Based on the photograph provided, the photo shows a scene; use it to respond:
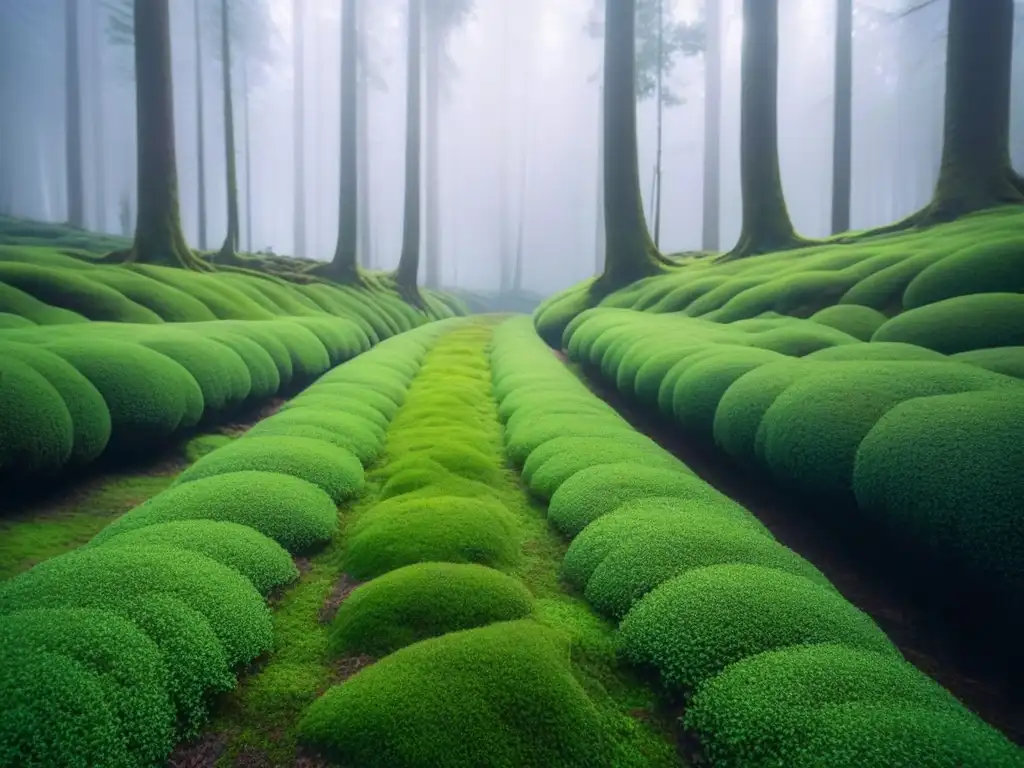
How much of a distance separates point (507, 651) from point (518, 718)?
1.45 feet

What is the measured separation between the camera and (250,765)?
294 cm

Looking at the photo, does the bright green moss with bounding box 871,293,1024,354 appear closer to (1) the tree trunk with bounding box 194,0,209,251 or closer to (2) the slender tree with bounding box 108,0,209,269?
(2) the slender tree with bounding box 108,0,209,269

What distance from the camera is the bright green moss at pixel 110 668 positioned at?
8.82 ft

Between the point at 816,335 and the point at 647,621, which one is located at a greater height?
the point at 816,335

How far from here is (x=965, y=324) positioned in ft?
23.7

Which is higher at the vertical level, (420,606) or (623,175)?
(623,175)

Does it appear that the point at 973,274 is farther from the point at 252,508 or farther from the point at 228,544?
the point at 228,544

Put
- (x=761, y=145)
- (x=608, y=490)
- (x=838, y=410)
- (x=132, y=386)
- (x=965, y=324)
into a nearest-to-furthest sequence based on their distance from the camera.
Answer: (x=838, y=410), (x=608, y=490), (x=965, y=324), (x=132, y=386), (x=761, y=145)

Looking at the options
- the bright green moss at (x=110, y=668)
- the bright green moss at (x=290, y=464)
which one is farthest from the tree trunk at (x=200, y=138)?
the bright green moss at (x=110, y=668)

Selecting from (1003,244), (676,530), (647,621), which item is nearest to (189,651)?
(647,621)

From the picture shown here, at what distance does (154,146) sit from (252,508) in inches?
620

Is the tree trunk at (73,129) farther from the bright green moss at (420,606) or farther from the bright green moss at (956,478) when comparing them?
the bright green moss at (956,478)

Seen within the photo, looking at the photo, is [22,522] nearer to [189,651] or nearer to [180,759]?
[189,651]

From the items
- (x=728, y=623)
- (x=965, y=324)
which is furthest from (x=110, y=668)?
(x=965, y=324)
